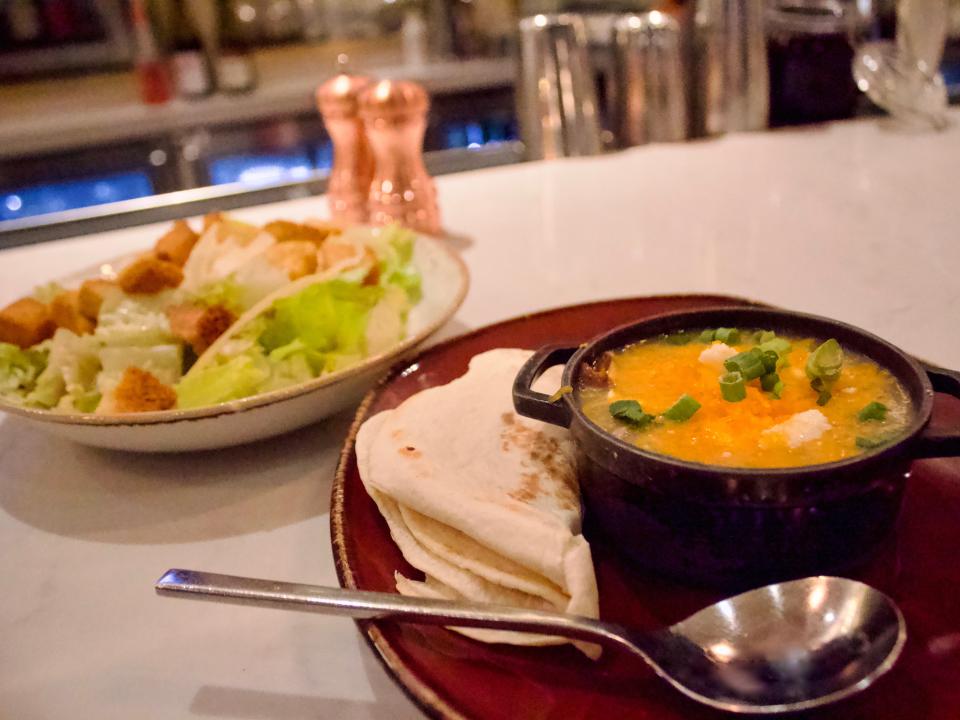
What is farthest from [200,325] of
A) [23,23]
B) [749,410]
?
[23,23]

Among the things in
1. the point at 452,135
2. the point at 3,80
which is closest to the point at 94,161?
the point at 3,80

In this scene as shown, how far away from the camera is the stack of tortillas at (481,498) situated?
0.76m

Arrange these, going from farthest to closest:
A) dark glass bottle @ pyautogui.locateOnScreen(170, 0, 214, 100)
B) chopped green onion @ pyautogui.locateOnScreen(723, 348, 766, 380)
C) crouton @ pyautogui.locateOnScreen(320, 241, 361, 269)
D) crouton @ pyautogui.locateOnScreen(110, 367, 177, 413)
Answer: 1. dark glass bottle @ pyautogui.locateOnScreen(170, 0, 214, 100)
2. crouton @ pyautogui.locateOnScreen(320, 241, 361, 269)
3. crouton @ pyautogui.locateOnScreen(110, 367, 177, 413)
4. chopped green onion @ pyautogui.locateOnScreen(723, 348, 766, 380)

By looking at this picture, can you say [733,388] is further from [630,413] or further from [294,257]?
[294,257]

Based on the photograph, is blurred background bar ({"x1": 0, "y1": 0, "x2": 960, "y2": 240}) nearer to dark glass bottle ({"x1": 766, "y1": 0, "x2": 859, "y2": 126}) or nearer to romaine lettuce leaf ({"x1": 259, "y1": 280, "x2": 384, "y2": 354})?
dark glass bottle ({"x1": 766, "y1": 0, "x2": 859, "y2": 126})

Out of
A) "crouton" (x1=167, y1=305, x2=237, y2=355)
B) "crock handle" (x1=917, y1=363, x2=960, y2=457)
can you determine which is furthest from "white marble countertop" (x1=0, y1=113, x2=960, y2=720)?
"crock handle" (x1=917, y1=363, x2=960, y2=457)

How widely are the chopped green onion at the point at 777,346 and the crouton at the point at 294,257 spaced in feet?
2.63

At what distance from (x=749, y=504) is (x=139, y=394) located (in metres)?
0.80

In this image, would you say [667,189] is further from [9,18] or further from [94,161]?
[9,18]

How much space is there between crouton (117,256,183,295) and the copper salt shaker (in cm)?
71

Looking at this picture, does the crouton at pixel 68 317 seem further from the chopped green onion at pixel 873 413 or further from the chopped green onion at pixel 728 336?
the chopped green onion at pixel 873 413

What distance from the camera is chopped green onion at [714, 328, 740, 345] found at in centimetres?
99

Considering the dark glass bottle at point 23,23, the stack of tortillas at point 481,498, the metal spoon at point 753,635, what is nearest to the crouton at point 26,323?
the stack of tortillas at point 481,498

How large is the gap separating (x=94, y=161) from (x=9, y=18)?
129cm
